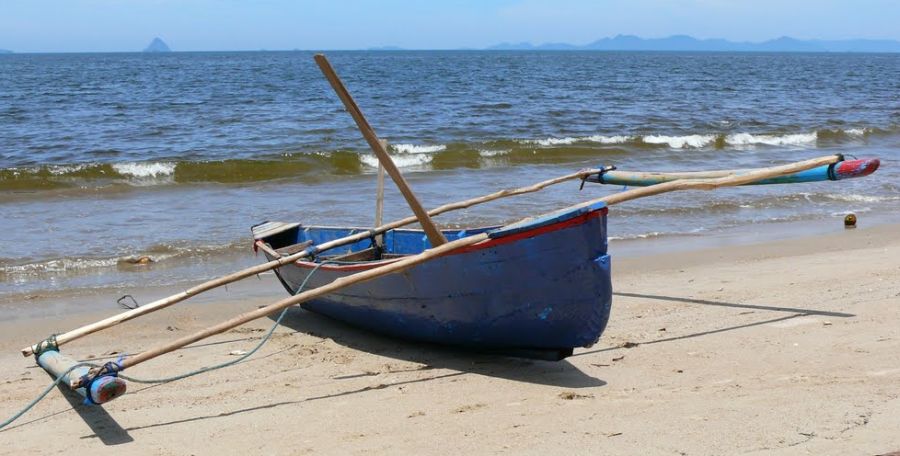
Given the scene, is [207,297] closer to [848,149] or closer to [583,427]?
[583,427]

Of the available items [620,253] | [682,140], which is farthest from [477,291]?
[682,140]

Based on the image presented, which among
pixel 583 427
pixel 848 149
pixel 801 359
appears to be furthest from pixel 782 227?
pixel 848 149

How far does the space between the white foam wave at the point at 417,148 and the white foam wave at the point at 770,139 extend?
6.53 meters

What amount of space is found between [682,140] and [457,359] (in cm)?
1500

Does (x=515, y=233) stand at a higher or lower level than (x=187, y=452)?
higher

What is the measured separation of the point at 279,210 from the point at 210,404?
6.51 meters

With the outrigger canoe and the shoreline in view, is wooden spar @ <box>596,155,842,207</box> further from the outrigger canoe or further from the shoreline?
the shoreline

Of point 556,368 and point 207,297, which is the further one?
point 207,297

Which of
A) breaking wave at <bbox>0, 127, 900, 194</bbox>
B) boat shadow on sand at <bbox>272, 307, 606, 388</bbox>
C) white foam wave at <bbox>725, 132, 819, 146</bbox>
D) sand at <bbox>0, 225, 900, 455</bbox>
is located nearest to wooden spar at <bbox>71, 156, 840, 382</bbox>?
sand at <bbox>0, 225, 900, 455</bbox>

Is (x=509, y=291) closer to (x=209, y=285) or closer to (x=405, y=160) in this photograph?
(x=209, y=285)

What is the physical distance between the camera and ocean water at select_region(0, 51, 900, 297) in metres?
9.09

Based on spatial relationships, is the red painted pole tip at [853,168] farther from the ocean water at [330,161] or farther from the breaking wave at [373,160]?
the breaking wave at [373,160]

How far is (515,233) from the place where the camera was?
449 cm

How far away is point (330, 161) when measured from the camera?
15.5 m
